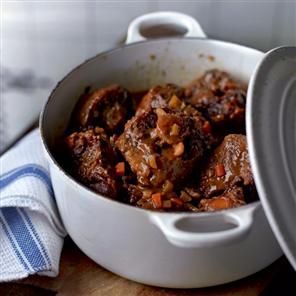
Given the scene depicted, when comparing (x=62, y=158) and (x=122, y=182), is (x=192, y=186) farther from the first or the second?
(x=62, y=158)

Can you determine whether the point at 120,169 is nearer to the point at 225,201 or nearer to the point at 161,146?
the point at 161,146

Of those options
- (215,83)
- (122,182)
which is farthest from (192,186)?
(215,83)

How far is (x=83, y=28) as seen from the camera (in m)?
2.37

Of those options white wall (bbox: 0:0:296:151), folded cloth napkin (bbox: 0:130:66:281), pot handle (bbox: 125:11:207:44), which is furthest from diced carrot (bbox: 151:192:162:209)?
white wall (bbox: 0:0:296:151)

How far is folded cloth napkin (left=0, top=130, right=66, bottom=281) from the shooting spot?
4.46 ft

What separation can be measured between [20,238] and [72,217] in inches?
5.9

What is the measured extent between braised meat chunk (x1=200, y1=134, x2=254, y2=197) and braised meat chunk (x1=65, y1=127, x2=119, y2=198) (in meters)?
0.19

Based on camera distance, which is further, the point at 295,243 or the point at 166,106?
the point at 166,106

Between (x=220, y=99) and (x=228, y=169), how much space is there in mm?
270

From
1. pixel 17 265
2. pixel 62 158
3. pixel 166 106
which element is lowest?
pixel 17 265

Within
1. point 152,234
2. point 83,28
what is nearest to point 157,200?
point 152,234

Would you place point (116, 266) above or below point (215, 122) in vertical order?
below

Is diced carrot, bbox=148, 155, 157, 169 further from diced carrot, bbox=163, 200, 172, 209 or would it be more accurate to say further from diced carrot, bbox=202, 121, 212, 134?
diced carrot, bbox=202, 121, 212, 134

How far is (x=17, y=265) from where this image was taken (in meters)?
1.36
